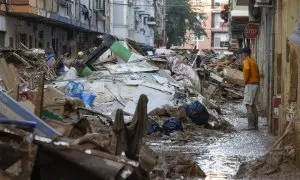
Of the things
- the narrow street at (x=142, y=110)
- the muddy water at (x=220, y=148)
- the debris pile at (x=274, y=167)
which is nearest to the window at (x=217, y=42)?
the narrow street at (x=142, y=110)

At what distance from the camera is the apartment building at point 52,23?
3033 centimetres

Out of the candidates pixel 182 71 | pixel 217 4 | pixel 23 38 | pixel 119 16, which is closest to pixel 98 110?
pixel 182 71

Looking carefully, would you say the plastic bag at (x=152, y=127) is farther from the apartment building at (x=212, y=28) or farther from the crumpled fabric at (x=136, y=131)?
the apartment building at (x=212, y=28)

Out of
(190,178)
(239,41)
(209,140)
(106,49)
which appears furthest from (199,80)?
(239,41)

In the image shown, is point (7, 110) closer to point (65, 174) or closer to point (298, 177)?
point (65, 174)

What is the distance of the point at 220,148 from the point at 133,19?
56148 millimetres

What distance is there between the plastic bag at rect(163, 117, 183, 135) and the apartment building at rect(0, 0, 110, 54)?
1743 cm

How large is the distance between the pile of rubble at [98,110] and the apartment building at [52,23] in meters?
9.01

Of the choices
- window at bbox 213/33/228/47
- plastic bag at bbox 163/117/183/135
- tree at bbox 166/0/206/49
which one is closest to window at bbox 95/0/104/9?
tree at bbox 166/0/206/49

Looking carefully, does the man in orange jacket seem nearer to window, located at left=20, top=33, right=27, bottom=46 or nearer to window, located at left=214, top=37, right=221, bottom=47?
window, located at left=20, top=33, right=27, bottom=46

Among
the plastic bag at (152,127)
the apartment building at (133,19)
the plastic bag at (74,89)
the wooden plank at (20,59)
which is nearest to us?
the plastic bag at (152,127)

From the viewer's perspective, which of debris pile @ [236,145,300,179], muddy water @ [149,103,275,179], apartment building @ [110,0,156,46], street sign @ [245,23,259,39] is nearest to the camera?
debris pile @ [236,145,300,179]

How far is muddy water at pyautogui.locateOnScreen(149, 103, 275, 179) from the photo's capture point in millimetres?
9524

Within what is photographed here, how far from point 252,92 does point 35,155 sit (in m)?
10.3
